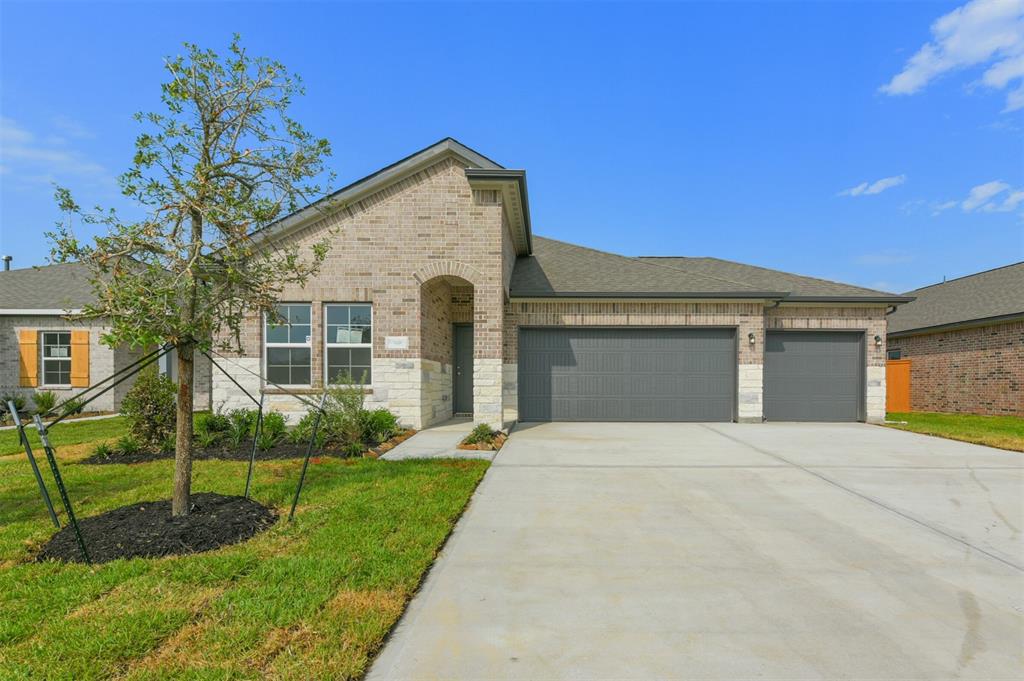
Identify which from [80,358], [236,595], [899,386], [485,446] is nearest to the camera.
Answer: [236,595]

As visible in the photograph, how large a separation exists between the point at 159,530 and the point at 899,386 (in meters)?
22.9

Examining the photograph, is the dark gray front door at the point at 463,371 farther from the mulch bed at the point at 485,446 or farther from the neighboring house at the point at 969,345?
the neighboring house at the point at 969,345

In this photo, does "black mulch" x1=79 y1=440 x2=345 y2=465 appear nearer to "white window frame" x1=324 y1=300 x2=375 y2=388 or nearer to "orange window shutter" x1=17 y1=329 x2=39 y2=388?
"white window frame" x1=324 y1=300 x2=375 y2=388

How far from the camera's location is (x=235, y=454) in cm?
861

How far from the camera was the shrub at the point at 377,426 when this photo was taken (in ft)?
30.8

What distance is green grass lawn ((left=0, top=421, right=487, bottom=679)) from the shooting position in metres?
2.74

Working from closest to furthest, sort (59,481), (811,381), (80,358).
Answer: (59,481)
(811,381)
(80,358)

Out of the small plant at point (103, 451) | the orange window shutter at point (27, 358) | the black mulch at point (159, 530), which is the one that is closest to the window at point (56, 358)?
the orange window shutter at point (27, 358)

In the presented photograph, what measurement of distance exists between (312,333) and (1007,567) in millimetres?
11201

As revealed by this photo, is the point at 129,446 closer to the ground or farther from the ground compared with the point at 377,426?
closer to the ground

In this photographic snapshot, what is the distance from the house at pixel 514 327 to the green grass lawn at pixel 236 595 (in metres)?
5.52

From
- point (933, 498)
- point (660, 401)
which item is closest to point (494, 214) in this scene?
point (660, 401)

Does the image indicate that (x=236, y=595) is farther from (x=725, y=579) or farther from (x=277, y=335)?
(x=277, y=335)

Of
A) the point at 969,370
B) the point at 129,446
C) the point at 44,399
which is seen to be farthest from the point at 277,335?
the point at 969,370
